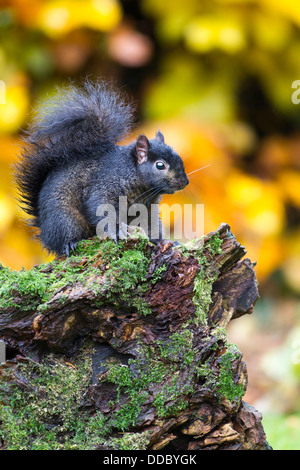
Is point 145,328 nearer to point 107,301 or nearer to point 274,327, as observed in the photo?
point 107,301

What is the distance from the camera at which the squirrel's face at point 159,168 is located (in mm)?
3303

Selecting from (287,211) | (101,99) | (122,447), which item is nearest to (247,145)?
(287,211)

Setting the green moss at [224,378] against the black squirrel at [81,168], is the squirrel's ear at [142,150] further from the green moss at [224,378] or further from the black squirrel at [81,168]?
the green moss at [224,378]

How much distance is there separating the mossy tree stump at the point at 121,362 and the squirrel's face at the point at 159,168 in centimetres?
76

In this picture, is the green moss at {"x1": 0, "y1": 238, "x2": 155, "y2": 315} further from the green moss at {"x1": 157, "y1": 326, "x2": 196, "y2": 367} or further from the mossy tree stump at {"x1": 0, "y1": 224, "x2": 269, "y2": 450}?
the green moss at {"x1": 157, "y1": 326, "x2": 196, "y2": 367}

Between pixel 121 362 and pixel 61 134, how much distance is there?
154 cm

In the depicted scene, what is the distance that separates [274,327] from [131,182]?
434 centimetres

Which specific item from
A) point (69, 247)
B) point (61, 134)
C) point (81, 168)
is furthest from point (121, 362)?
point (61, 134)

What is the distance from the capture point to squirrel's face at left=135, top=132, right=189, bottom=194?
10.8 feet

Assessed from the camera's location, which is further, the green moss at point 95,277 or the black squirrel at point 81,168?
the black squirrel at point 81,168

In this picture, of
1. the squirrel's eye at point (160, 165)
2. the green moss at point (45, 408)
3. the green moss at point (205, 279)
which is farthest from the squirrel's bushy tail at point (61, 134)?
the green moss at point (45, 408)

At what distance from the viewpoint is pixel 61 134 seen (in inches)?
132

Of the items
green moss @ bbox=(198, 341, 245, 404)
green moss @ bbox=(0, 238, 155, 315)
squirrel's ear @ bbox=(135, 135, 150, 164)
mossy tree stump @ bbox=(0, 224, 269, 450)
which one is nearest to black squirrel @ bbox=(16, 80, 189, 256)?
squirrel's ear @ bbox=(135, 135, 150, 164)

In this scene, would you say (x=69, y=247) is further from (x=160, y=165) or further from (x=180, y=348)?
(x=180, y=348)
